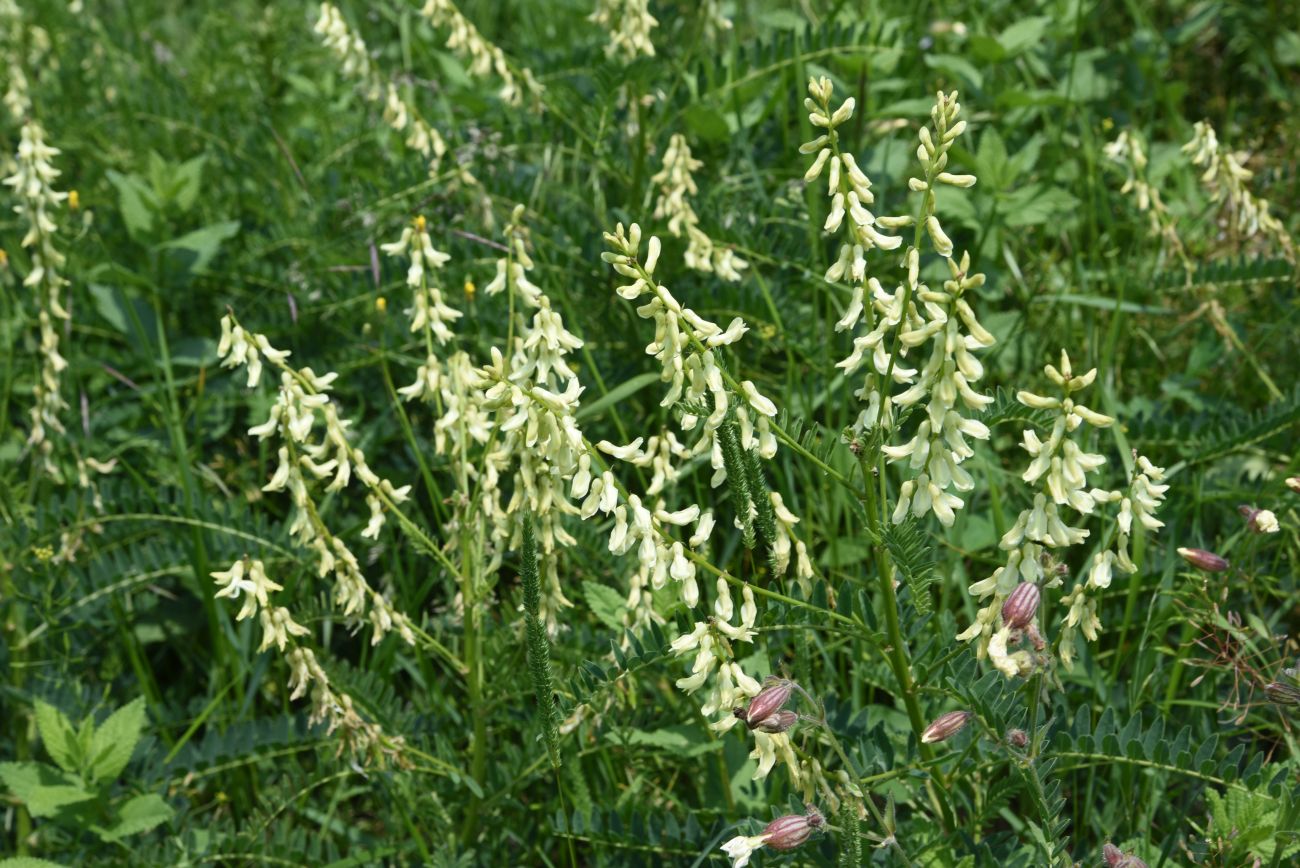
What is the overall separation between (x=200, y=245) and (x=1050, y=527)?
2.53 m

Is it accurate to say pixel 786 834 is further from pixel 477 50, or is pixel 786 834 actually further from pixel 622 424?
pixel 477 50

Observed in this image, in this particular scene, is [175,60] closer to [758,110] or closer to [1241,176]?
[758,110]

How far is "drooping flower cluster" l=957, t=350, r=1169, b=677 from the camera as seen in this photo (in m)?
1.59

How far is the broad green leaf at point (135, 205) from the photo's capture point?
363 cm

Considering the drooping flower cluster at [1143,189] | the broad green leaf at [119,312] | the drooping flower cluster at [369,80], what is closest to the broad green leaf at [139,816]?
the broad green leaf at [119,312]

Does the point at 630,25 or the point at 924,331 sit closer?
the point at 924,331

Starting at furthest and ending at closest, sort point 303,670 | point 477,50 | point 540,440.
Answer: point 477,50, point 303,670, point 540,440

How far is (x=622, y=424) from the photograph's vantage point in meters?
2.91

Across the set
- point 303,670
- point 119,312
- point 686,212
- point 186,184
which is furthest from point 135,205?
point 303,670

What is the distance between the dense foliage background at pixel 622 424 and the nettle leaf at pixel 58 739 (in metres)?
0.02

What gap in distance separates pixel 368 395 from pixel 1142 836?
203 cm

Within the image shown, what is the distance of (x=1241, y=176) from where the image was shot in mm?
3006

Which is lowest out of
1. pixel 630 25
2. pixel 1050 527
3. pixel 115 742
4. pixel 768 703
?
pixel 115 742

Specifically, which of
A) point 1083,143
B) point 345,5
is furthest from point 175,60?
point 1083,143
